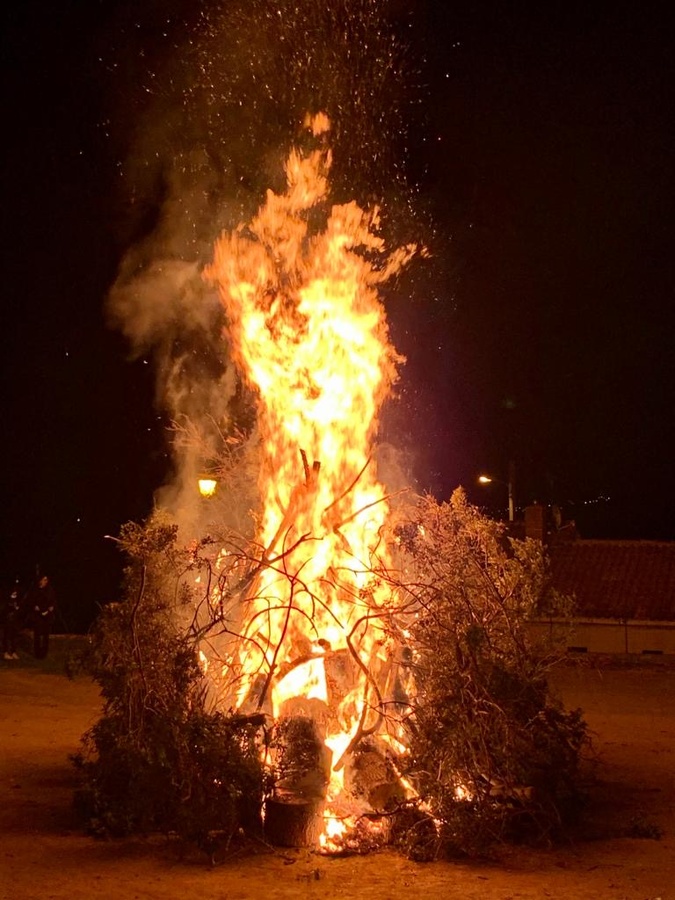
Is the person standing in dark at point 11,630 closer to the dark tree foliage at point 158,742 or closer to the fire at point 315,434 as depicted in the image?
the fire at point 315,434

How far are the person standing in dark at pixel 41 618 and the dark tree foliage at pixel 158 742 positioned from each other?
1093cm

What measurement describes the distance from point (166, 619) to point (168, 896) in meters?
2.47

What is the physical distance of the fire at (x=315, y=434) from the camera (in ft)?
29.0

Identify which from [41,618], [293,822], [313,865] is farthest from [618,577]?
[313,865]

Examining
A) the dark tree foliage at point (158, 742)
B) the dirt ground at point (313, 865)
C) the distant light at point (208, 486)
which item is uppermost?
the distant light at point (208, 486)

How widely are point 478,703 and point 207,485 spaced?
4382mm

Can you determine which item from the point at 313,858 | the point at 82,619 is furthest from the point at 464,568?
the point at 82,619

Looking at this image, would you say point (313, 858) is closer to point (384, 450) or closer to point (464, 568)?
point (464, 568)

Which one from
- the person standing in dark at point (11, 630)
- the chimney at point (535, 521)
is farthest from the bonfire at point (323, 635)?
the chimney at point (535, 521)

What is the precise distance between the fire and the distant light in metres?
1.23

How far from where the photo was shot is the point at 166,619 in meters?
8.45

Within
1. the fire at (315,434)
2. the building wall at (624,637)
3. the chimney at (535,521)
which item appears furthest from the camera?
the chimney at (535,521)

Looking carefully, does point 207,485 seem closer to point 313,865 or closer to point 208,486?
point 208,486

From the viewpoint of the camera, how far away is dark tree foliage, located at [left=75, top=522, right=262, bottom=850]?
7.32m
